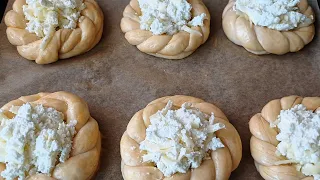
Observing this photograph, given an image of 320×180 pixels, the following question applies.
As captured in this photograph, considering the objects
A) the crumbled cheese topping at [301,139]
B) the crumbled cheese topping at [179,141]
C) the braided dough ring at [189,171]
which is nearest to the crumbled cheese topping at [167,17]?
the braided dough ring at [189,171]

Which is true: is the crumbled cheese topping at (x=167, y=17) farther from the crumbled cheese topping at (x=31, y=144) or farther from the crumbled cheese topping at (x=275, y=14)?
the crumbled cheese topping at (x=31, y=144)

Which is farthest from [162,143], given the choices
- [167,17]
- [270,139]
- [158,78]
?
[167,17]

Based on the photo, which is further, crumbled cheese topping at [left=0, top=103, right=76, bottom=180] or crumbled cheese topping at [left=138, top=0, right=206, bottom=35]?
crumbled cheese topping at [left=138, top=0, right=206, bottom=35]

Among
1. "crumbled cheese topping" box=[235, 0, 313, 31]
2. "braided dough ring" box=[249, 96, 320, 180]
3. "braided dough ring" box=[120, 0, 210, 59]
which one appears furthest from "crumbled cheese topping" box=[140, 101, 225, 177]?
"crumbled cheese topping" box=[235, 0, 313, 31]

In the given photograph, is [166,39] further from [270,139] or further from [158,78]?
[270,139]

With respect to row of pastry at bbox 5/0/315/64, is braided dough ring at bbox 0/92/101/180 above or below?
below

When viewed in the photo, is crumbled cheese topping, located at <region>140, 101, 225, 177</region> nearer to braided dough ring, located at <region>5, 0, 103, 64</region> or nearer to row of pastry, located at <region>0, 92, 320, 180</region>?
row of pastry, located at <region>0, 92, 320, 180</region>
